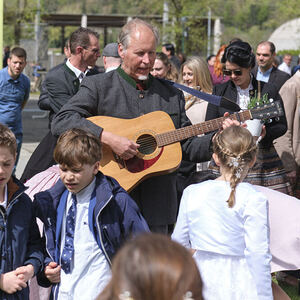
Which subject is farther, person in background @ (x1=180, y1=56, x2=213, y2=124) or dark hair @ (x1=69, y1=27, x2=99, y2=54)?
person in background @ (x1=180, y1=56, x2=213, y2=124)

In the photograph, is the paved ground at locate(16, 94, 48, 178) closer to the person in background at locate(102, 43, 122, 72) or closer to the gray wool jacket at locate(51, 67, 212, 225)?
the person in background at locate(102, 43, 122, 72)

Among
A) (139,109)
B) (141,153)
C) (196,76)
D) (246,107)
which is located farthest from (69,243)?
(196,76)

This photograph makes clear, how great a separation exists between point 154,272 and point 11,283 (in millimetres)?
1822

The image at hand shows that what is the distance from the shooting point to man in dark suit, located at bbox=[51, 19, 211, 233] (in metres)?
4.49

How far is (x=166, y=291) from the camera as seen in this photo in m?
1.74

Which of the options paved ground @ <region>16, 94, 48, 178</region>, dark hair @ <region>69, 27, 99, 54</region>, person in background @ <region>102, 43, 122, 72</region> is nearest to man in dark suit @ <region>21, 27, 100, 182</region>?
dark hair @ <region>69, 27, 99, 54</region>

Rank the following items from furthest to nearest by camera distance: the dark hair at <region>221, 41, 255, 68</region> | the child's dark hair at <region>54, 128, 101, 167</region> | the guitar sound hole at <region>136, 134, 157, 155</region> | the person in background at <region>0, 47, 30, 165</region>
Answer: the person in background at <region>0, 47, 30, 165</region>
the dark hair at <region>221, 41, 255, 68</region>
the guitar sound hole at <region>136, 134, 157, 155</region>
the child's dark hair at <region>54, 128, 101, 167</region>

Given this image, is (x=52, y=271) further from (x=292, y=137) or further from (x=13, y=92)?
(x=13, y=92)

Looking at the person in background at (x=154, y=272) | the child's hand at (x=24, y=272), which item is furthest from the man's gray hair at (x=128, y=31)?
the person in background at (x=154, y=272)

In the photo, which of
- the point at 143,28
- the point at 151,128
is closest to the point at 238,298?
the point at 151,128

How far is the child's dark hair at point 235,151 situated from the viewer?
3.82 m

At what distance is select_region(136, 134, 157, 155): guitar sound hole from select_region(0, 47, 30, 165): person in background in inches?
212

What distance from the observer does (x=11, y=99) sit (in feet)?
32.6

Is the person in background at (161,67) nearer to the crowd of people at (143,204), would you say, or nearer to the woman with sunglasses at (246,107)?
the woman with sunglasses at (246,107)
